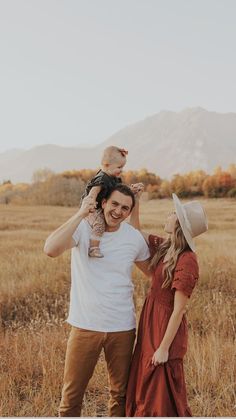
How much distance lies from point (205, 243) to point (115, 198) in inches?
330

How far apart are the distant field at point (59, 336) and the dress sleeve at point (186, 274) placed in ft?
3.86

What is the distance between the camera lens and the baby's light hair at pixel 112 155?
3172mm

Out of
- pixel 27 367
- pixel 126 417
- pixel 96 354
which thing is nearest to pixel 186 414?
pixel 126 417

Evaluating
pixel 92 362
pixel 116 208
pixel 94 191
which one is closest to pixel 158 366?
pixel 92 362

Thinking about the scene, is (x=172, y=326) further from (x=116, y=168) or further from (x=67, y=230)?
(x=116, y=168)

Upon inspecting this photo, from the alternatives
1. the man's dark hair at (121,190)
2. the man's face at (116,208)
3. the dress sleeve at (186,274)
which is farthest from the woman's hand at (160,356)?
the man's dark hair at (121,190)

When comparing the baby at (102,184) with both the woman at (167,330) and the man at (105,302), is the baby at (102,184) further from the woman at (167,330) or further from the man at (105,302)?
the woman at (167,330)

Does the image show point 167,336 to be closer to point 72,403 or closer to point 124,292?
point 124,292

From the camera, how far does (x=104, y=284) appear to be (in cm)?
272

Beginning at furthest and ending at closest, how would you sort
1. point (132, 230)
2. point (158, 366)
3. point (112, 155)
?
point (112, 155) → point (132, 230) → point (158, 366)

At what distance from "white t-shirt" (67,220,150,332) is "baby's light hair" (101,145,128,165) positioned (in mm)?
512

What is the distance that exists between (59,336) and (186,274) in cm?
222

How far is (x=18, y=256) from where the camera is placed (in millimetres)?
9547

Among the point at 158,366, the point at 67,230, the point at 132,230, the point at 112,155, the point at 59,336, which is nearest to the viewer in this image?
the point at 67,230
